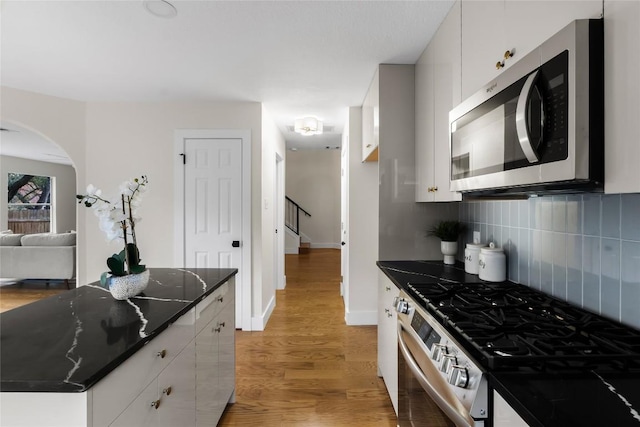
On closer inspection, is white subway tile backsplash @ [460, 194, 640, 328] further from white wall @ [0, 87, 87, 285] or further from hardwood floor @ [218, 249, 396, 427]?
white wall @ [0, 87, 87, 285]

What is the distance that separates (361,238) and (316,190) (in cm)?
597

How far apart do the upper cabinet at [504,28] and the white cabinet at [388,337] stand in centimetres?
122

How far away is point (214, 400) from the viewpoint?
5.80ft

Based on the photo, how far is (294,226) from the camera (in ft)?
30.0

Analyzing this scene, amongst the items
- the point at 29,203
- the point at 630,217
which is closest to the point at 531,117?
the point at 630,217

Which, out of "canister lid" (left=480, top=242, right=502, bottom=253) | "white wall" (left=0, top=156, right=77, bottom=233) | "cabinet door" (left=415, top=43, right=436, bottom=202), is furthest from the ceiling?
"white wall" (left=0, top=156, right=77, bottom=233)

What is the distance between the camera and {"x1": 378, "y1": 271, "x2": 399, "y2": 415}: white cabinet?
188 cm

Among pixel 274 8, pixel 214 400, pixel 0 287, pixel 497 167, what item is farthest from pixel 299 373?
pixel 0 287

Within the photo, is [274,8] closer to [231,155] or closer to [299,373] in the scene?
[231,155]

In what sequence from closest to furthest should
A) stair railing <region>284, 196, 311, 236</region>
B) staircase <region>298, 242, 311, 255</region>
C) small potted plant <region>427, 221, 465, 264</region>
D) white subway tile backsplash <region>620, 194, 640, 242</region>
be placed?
white subway tile backsplash <region>620, 194, 640, 242</region>, small potted plant <region>427, 221, 465, 264</region>, staircase <region>298, 242, 311, 255</region>, stair railing <region>284, 196, 311, 236</region>

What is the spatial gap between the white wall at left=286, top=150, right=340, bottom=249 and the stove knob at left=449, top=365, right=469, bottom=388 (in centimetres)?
839

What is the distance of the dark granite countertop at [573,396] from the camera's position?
25.4 inches

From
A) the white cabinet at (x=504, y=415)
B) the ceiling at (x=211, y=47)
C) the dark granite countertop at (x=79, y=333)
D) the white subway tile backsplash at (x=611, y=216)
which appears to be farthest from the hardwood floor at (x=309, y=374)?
the ceiling at (x=211, y=47)

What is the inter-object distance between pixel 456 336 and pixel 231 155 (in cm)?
302
